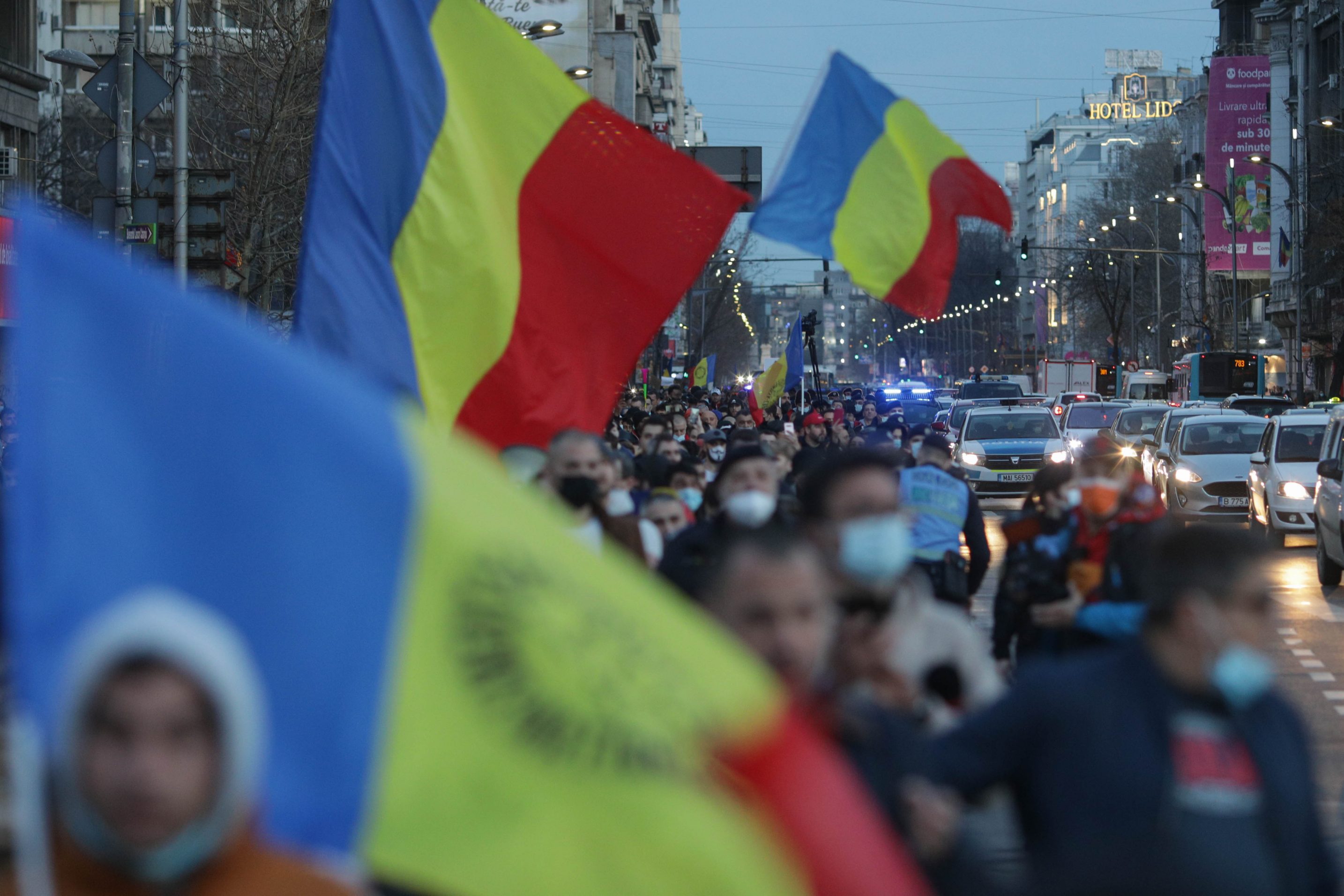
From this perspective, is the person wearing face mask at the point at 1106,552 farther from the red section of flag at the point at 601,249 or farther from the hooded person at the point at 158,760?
the hooded person at the point at 158,760

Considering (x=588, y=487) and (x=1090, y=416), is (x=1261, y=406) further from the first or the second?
(x=588, y=487)

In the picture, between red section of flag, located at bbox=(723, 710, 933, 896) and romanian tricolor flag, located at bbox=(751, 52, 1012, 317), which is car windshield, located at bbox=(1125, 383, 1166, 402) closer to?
romanian tricolor flag, located at bbox=(751, 52, 1012, 317)

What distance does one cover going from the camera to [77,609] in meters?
2.52

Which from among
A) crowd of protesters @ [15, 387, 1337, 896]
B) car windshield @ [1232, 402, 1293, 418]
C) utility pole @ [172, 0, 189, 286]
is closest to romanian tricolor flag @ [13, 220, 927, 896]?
crowd of protesters @ [15, 387, 1337, 896]

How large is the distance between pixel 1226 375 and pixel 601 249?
49.9 m

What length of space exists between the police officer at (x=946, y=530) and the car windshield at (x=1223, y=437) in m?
17.8

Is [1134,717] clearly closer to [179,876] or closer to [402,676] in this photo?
[402,676]

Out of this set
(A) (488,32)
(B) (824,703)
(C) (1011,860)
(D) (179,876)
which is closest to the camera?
(D) (179,876)

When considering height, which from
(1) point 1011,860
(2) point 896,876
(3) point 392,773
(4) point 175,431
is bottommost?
(1) point 1011,860

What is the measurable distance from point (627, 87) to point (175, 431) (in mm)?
95845

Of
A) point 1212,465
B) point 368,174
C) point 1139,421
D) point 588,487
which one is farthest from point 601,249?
point 1139,421

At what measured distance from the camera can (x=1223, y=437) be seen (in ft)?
88.5

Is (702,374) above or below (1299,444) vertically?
above

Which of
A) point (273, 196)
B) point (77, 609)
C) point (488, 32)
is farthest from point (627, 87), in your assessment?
point (77, 609)
